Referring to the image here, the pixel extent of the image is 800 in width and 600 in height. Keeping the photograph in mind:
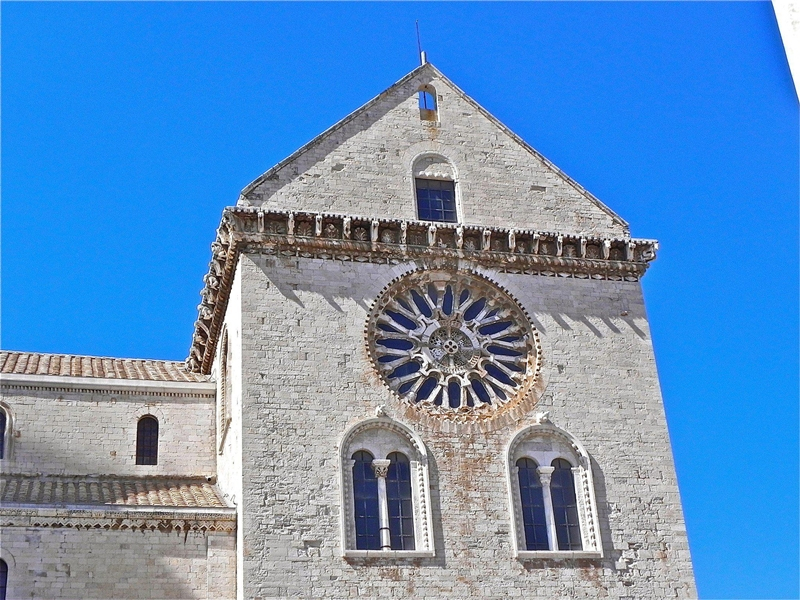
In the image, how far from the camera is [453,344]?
2241 cm

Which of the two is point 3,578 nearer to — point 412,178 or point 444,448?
point 444,448

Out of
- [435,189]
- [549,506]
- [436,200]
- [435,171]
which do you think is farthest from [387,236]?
[549,506]

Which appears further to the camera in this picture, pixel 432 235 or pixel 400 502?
pixel 432 235

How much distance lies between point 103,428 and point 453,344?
9.56m

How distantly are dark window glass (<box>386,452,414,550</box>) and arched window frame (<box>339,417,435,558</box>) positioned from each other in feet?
0.35

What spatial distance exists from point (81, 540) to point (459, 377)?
8.91m

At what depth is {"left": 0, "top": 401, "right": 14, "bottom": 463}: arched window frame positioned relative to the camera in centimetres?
2367

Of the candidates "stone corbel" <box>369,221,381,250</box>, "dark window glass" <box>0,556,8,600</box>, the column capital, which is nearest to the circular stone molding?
"stone corbel" <box>369,221,381,250</box>

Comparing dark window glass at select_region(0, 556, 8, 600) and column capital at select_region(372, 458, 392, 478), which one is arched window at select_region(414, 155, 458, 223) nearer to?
column capital at select_region(372, 458, 392, 478)

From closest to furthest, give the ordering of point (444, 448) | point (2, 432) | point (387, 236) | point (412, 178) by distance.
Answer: point (444, 448), point (387, 236), point (412, 178), point (2, 432)

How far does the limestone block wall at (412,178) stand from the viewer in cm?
2320

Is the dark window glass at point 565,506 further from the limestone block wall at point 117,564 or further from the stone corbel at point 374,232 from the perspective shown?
the limestone block wall at point 117,564

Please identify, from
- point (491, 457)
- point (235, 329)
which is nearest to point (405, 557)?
point (491, 457)

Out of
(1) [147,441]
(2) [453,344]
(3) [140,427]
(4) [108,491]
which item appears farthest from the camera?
(3) [140,427]
